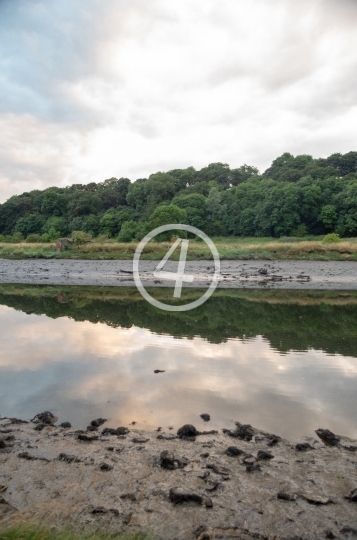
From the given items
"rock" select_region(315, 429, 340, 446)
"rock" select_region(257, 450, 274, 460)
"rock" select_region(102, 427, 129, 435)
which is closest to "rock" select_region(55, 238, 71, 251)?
"rock" select_region(102, 427, 129, 435)

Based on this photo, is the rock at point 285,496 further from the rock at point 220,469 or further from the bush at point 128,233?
the bush at point 128,233

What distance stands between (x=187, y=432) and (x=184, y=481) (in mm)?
1335

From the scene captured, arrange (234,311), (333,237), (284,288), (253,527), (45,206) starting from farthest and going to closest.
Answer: (45,206) < (333,237) < (284,288) < (234,311) < (253,527)

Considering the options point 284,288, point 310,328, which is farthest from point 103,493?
point 284,288

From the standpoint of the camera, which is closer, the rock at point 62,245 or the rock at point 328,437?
the rock at point 328,437

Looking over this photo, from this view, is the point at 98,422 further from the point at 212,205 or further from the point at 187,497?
the point at 212,205

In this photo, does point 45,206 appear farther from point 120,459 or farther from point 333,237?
point 120,459

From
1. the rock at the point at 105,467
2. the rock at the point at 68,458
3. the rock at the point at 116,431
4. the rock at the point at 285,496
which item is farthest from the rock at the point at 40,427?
the rock at the point at 285,496

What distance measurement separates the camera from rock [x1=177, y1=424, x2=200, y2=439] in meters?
6.22

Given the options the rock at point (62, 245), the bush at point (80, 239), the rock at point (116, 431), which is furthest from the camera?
the bush at point (80, 239)

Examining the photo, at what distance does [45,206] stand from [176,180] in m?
35.5

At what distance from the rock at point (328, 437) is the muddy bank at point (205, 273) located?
20.5m

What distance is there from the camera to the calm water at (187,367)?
7258mm

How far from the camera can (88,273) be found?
117ft
